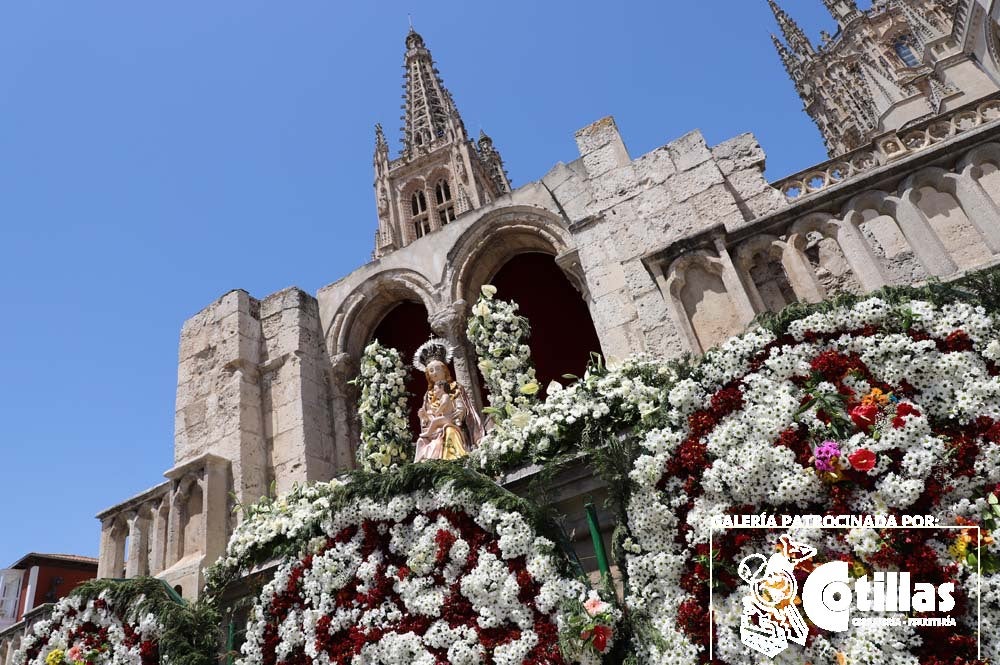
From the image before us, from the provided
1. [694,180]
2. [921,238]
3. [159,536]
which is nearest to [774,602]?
[921,238]

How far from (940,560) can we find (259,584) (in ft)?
13.4

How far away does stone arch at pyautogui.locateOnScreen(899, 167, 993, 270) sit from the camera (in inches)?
174

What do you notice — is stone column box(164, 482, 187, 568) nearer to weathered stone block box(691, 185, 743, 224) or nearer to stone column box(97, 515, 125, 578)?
stone column box(97, 515, 125, 578)

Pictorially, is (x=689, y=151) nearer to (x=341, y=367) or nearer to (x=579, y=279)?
(x=579, y=279)

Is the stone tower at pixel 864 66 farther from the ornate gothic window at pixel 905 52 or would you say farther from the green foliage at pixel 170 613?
the green foliage at pixel 170 613

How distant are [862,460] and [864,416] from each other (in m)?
0.22

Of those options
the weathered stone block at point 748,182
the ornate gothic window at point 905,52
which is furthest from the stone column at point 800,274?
the ornate gothic window at point 905,52

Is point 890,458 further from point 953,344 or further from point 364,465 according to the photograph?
point 364,465

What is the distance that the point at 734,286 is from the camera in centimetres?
483

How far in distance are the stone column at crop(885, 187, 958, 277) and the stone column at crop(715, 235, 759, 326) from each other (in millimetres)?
1077

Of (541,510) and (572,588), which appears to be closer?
(572,588)

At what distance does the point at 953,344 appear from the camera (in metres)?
3.10

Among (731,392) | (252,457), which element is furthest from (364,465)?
(731,392)

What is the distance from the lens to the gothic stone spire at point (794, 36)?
44.4 m
